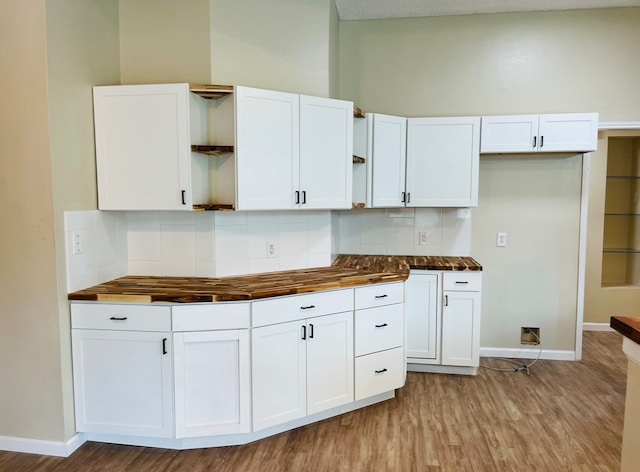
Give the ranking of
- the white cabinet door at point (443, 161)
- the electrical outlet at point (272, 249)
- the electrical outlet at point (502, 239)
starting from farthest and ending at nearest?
the electrical outlet at point (502, 239) < the white cabinet door at point (443, 161) < the electrical outlet at point (272, 249)

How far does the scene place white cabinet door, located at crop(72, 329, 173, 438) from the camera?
223 centimetres

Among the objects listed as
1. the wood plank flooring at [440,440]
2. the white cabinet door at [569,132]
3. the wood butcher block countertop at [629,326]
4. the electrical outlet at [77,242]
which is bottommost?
the wood plank flooring at [440,440]

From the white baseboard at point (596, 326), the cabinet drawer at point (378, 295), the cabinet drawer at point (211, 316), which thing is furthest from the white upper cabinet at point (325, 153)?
the white baseboard at point (596, 326)

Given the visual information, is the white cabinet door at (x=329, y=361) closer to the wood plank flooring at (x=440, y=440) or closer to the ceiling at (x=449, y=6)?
the wood plank flooring at (x=440, y=440)

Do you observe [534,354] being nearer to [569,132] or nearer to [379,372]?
[379,372]

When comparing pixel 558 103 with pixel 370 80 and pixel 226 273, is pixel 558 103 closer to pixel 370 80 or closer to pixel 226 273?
pixel 370 80

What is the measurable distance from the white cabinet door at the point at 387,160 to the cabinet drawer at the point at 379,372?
1157mm

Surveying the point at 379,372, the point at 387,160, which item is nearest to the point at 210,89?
the point at 387,160

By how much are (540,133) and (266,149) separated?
2192 millimetres

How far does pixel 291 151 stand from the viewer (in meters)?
2.62

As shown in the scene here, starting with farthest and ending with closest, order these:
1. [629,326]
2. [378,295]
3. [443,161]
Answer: [443,161], [378,295], [629,326]

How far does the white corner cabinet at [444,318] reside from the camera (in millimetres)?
3166

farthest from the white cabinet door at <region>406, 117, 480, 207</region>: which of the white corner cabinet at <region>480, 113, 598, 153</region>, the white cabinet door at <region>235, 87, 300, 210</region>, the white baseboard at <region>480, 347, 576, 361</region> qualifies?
the white baseboard at <region>480, 347, 576, 361</region>

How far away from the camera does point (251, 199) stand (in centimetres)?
247
